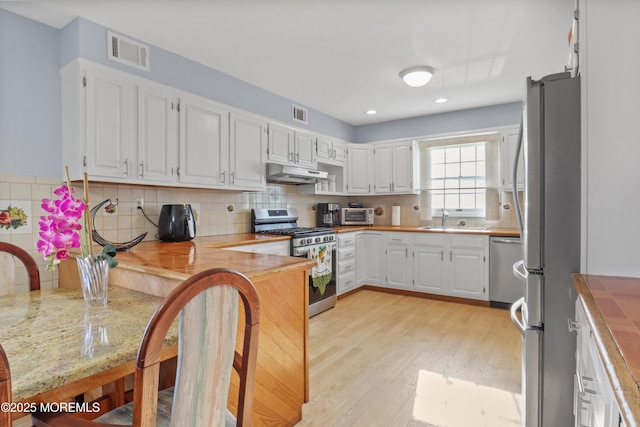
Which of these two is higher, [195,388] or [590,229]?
[590,229]

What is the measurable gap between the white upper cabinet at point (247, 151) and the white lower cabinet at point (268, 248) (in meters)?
0.62

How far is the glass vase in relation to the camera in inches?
52.0

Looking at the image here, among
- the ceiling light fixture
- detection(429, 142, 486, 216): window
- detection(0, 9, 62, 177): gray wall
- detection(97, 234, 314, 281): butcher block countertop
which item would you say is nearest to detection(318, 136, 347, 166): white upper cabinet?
detection(429, 142, 486, 216): window

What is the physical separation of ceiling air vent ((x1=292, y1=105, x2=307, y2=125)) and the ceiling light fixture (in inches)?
54.5

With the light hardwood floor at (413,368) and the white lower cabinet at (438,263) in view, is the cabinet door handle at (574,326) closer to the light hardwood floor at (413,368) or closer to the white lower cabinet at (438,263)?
the light hardwood floor at (413,368)

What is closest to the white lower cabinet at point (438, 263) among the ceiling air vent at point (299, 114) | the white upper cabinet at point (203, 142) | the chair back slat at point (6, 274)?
the ceiling air vent at point (299, 114)

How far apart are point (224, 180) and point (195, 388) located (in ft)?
8.00

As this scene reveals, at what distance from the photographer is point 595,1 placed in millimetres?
1388

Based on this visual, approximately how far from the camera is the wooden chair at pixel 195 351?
739 millimetres

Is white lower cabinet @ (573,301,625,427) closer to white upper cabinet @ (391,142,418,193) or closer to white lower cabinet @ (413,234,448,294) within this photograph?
white lower cabinet @ (413,234,448,294)

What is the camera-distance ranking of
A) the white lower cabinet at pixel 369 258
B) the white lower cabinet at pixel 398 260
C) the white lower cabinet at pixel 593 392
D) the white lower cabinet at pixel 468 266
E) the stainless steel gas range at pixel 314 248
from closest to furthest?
the white lower cabinet at pixel 593 392 → the stainless steel gas range at pixel 314 248 → the white lower cabinet at pixel 468 266 → the white lower cabinet at pixel 398 260 → the white lower cabinet at pixel 369 258

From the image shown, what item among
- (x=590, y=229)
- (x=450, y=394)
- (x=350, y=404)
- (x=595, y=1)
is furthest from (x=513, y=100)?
(x=350, y=404)

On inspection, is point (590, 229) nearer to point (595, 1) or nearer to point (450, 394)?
point (595, 1)

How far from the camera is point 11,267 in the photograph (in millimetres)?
1582
